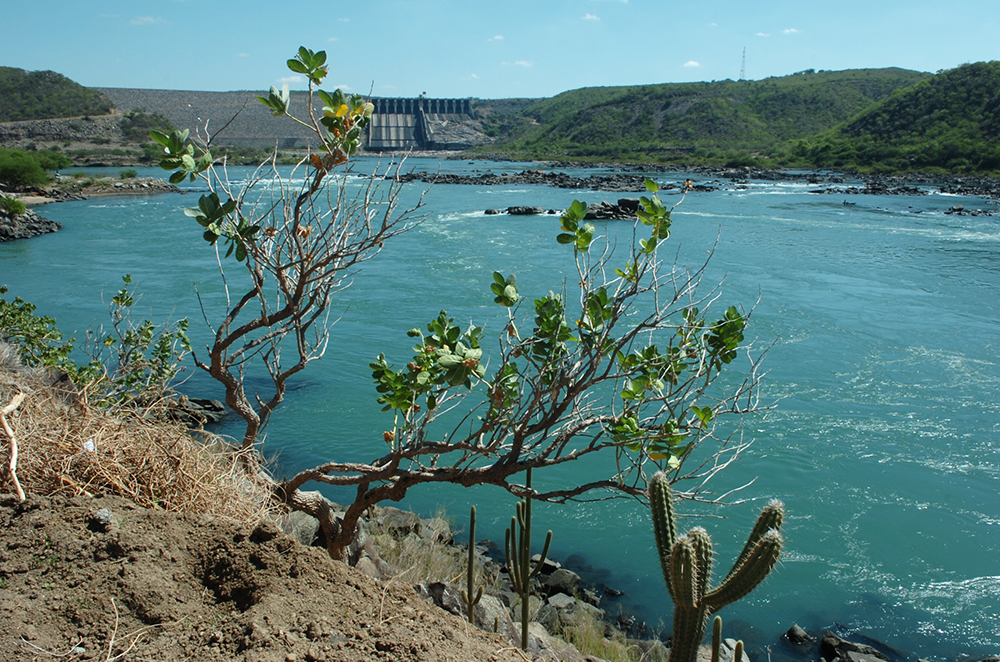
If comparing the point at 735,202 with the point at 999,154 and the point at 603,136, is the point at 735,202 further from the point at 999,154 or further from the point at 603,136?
the point at 603,136

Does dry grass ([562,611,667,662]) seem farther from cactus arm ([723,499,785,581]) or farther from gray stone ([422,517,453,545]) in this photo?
cactus arm ([723,499,785,581])

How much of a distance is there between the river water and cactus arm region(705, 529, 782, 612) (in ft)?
8.09

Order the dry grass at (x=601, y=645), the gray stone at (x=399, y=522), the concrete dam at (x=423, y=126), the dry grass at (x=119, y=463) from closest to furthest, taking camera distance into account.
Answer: the dry grass at (x=119, y=463) → the dry grass at (x=601, y=645) → the gray stone at (x=399, y=522) → the concrete dam at (x=423, y=126)

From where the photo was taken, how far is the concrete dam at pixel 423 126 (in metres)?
99.8

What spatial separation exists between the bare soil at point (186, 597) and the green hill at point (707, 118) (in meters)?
63.6

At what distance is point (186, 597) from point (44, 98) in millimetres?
104586

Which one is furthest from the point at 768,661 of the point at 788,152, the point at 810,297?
the point at 788,152

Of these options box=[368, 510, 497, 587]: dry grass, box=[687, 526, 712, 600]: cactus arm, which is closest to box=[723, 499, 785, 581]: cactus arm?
box=[687, 526, 712, 600]: cactus arm

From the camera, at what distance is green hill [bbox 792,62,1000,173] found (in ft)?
150

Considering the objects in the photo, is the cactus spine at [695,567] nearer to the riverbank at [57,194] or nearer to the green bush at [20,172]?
the riverbank at [57,194]

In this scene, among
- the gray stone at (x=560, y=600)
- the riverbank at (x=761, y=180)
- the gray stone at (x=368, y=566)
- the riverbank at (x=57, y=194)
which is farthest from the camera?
the riverbank at (x=761, y=180)

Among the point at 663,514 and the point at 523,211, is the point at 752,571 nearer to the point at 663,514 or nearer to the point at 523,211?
the point at 663,514

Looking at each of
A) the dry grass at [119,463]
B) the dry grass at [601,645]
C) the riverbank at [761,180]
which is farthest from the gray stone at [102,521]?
the riverbank at [761,180]

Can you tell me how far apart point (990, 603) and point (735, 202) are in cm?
2912
